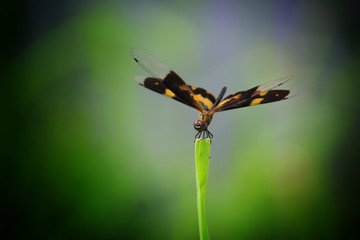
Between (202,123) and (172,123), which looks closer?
(202,123)

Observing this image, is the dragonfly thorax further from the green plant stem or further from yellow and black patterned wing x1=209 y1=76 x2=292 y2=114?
the green plant stem

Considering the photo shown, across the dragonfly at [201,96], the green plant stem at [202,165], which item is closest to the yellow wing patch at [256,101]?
the dragonfly at [201,96]

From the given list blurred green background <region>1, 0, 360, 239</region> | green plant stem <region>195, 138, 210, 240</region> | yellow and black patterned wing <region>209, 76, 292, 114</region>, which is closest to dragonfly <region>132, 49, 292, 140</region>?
yellow and black patterned wing <region>209, 76, 292, 114</region>

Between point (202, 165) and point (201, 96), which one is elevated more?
point (201, 96)

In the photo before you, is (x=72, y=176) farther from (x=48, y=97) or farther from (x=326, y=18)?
(x=326, y=18)

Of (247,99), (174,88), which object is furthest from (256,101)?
(174,88)

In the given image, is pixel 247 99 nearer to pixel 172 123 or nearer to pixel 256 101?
pixel 256 101
